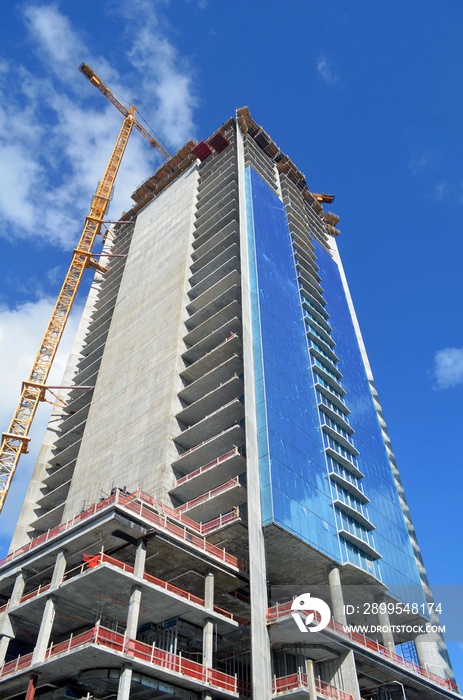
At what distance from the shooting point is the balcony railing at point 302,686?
117 feet

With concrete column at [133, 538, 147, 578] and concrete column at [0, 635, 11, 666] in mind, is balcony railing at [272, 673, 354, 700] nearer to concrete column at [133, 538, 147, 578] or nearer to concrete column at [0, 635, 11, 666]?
concrete column at [133, 538, 147, 578]

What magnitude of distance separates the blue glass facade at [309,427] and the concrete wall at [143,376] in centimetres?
889

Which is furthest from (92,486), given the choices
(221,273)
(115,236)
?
(115,236)

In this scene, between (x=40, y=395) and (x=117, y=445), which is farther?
(x=40, y=395)

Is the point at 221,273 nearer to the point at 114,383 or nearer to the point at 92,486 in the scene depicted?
the point at 114,383

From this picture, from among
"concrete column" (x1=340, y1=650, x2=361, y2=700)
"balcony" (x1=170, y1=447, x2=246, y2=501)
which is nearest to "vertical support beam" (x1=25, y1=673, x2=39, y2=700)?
"balcony" (x1=170, y1=447, x2=246, y2=501)

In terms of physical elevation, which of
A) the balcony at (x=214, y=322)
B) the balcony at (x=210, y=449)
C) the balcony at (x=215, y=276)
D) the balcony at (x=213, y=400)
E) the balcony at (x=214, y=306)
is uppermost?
the balcony at (x=215, y=276)

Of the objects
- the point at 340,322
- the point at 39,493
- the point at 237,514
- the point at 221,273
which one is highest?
the point at 340,322

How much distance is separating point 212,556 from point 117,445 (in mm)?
18031

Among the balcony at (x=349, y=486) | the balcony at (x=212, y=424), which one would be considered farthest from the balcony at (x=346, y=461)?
the balcony at (x=212, y=424)

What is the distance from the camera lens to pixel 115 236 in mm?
94875

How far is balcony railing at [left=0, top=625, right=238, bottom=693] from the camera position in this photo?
3112cm

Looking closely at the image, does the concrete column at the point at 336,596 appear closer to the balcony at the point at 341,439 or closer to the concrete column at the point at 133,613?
the balcony at the point at 341,439

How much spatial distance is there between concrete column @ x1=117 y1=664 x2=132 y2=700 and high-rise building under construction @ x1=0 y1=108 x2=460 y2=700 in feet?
0.26
